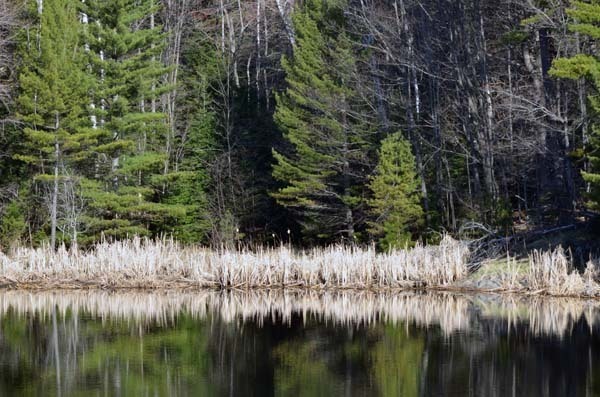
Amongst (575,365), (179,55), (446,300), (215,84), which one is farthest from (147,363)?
(179,55)

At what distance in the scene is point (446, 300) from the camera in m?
19.7

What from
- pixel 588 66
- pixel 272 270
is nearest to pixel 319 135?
pixel 272 270

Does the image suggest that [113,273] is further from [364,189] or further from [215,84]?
[215,84]

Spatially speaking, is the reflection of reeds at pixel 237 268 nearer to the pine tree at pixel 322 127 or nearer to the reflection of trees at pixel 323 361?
the reflection of trees at pixel 323 361

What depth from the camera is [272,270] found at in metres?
21.9

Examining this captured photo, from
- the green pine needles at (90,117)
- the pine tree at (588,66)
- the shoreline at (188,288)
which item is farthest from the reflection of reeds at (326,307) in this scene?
the green pine needles at (90,117)

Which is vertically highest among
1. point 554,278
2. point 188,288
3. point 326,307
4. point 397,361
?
point 554,278

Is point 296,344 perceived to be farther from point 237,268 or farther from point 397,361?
point 237,268

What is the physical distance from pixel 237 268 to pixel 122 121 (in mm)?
8838

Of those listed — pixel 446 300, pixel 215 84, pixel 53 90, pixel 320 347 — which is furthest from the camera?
pixel 215 84

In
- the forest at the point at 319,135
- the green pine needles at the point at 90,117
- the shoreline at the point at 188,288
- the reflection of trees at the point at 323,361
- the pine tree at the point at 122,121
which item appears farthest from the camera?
the pine tree at the point at 122,121

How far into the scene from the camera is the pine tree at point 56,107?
2703 cm

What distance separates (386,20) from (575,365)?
18.5 m

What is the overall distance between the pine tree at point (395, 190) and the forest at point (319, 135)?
0.06m
